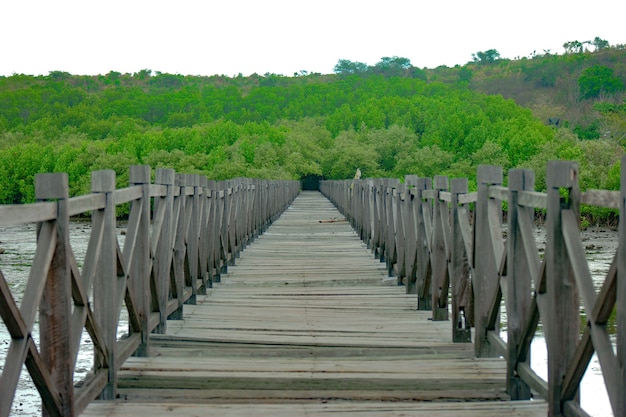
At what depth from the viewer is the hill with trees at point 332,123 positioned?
213 ft

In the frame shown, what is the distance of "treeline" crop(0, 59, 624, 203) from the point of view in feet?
207

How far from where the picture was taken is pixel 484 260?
6043mm

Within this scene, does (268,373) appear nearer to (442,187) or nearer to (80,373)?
(442,187)

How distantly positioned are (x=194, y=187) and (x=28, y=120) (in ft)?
371

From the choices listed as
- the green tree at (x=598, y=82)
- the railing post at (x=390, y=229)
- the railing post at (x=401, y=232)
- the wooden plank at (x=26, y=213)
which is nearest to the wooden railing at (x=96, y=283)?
the wooden plank at (x=26, y=213)

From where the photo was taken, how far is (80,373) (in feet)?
34.8

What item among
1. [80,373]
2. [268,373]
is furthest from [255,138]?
[268,373]

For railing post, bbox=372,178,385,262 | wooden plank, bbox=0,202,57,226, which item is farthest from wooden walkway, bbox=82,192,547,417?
railing post, bbox=372,178,385,262

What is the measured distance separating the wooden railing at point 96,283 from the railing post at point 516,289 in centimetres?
217

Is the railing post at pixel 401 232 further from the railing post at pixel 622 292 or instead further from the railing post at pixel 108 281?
the railing post at pixel 622 292

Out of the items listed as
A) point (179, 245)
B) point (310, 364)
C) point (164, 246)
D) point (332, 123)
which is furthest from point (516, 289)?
point (332, 123)

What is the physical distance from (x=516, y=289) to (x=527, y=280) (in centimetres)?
8

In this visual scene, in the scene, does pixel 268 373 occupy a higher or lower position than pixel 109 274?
lower

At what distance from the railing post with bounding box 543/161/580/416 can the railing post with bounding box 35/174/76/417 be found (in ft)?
7.01
